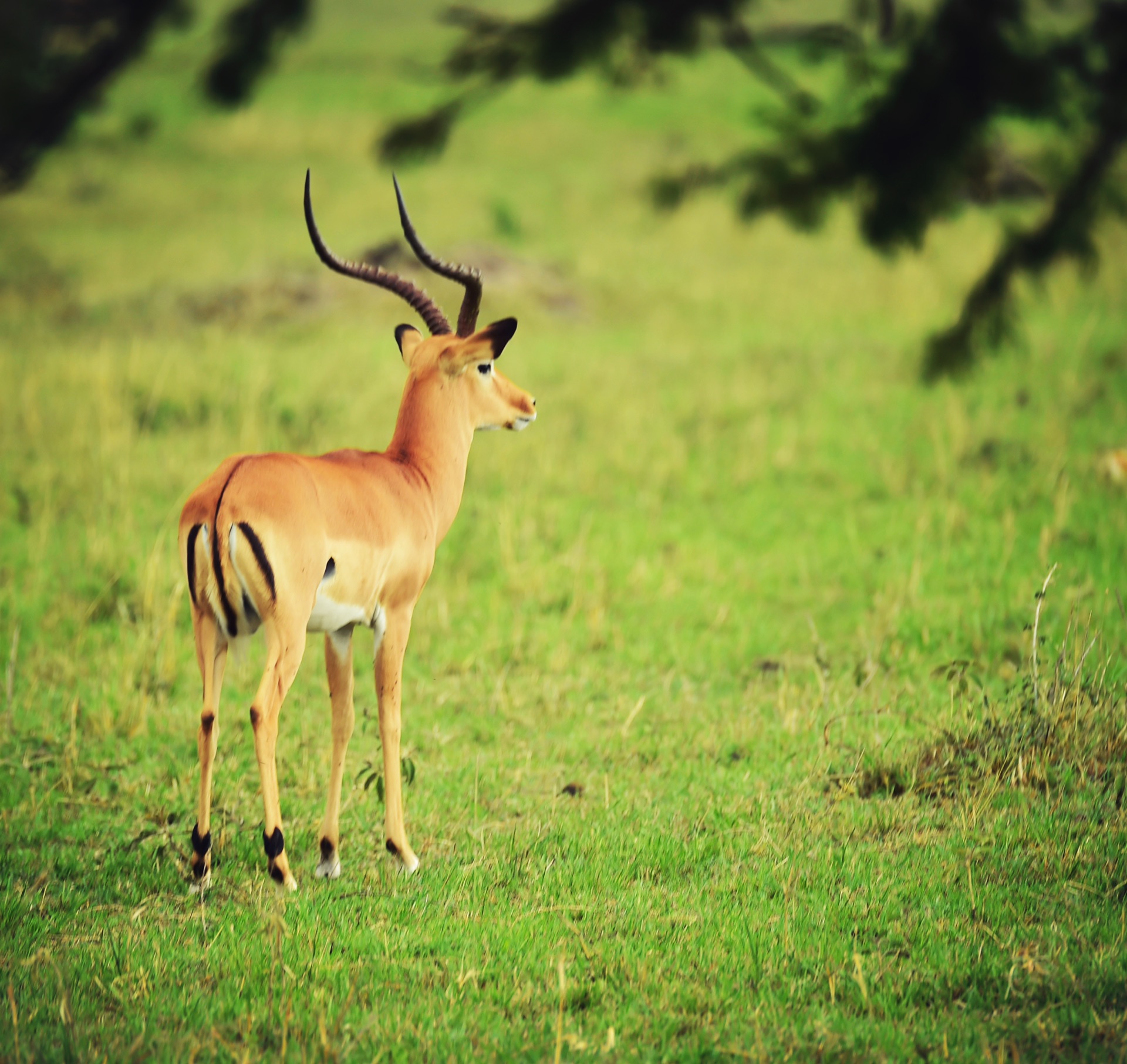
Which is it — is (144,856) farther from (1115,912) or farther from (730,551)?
(730,551)

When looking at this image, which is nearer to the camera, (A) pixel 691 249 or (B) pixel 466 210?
(A) pixel 691 249

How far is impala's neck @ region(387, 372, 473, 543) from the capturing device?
4551mm

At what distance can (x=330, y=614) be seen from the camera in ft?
13.3

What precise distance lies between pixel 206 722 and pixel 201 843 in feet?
1.52

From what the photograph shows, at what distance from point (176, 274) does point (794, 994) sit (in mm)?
16271

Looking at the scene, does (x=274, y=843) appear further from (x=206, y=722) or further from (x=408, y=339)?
(x=408, y=339)

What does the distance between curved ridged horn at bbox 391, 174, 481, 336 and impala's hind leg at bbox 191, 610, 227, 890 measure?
141 centimetres

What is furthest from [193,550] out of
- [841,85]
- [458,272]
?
[841,85]

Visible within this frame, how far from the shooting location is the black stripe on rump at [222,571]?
3.80m

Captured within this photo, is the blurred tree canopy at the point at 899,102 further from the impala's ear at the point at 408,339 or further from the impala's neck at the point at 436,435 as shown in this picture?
the impala's neck at the point at 436,435

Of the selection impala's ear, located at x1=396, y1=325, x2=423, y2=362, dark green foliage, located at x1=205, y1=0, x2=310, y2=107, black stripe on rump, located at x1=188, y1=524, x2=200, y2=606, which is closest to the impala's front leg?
black stripe on rump, located at x1=188, y1=524, x2=200, y2=606

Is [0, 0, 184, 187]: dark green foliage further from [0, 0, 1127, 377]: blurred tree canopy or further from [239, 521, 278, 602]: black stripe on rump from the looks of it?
[239, 521, 278, 602]: black stripe on rump

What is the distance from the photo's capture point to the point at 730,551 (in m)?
8.19

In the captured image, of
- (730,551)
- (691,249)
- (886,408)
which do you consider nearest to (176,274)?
(691,249)
